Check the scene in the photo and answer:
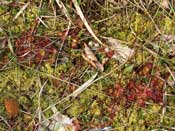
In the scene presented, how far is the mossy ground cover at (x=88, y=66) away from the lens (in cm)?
282

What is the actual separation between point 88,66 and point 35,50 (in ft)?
1.31

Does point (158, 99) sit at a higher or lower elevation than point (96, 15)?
lower

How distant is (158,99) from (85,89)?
0.52 metres

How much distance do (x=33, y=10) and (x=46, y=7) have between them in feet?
0.32

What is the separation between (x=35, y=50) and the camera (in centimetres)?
288

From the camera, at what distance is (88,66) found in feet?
9.43

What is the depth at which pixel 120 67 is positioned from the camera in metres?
2.88

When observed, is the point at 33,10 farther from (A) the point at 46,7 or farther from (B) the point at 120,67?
(B) the point at 120,67

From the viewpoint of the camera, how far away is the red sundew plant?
2871 mm

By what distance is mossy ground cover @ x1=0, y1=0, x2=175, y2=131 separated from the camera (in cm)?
282

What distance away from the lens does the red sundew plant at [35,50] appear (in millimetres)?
2871

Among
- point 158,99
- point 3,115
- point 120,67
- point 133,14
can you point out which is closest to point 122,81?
point 120,67

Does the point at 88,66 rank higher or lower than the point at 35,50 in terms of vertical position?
lower

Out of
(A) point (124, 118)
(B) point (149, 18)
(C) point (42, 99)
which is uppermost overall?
(B) point (149, 18)
